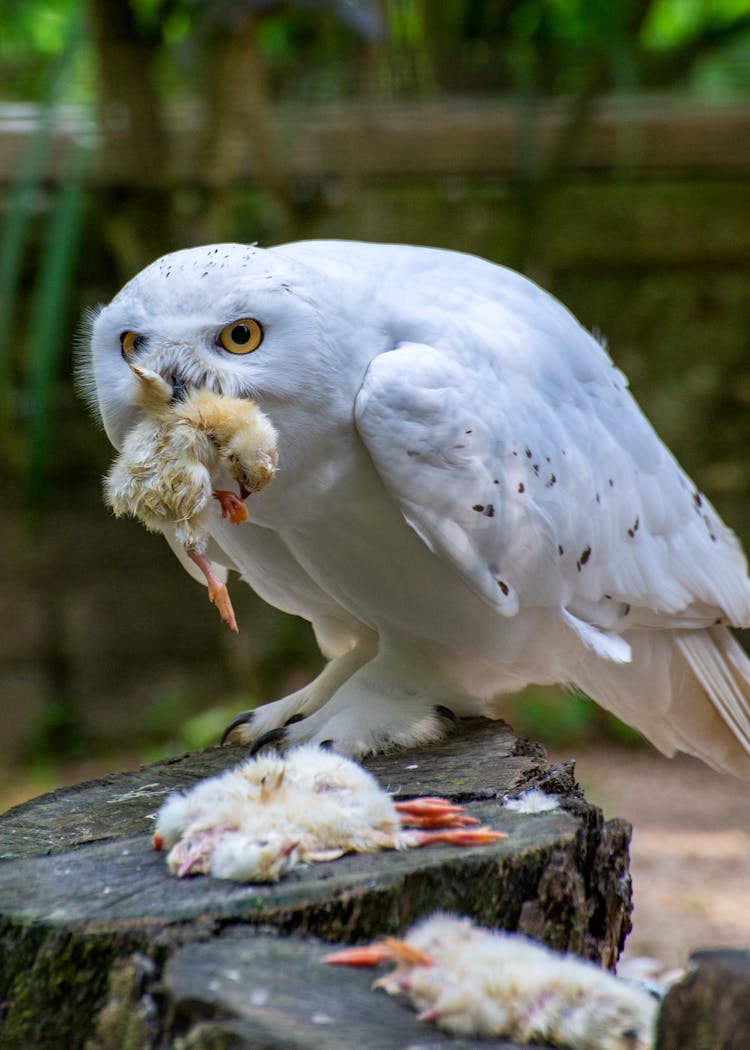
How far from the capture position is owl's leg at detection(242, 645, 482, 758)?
7.25ft

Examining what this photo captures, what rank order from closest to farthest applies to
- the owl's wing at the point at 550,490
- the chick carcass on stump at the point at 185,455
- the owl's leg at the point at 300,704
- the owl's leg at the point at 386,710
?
the chick carcass on stump at the point at 185,455 < the owl's wing at the point at 550,490 < the owl's leg at the point at 386,710 < the owl's leg at the point at 300,704

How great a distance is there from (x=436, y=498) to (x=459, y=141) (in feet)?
11.1

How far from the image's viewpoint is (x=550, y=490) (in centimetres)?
219

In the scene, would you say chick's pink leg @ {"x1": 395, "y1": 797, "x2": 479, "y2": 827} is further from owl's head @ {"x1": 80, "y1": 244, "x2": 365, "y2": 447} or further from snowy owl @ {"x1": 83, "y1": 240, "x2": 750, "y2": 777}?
owl's head @ {"x1": 80, "y1": 244, "x2": 365, "y2": 447}

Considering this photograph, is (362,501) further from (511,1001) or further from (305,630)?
(305,630)

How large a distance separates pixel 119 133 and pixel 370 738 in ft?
11.2

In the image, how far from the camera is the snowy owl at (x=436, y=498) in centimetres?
187

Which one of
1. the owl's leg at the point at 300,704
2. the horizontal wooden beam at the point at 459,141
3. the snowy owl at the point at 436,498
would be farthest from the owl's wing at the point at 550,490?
the horizontal wooden beam at the point at 459,141

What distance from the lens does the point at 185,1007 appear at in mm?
1210

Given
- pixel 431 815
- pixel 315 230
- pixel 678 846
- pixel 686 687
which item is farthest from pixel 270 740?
pixel 315 230

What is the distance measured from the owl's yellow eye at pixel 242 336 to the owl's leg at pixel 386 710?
742 millimetres

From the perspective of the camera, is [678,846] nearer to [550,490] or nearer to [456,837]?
[550,490]

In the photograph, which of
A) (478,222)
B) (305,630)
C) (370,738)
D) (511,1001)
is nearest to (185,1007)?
(511,1001)

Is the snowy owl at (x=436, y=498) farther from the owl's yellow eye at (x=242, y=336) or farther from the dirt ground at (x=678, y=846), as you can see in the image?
the dirt ground at (x=678, y=846)
